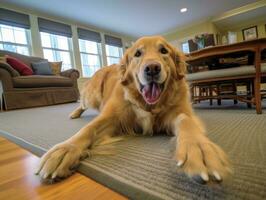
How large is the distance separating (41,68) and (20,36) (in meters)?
1.43

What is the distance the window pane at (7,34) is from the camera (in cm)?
474

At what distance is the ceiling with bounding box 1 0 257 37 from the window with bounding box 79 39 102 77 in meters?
0.71

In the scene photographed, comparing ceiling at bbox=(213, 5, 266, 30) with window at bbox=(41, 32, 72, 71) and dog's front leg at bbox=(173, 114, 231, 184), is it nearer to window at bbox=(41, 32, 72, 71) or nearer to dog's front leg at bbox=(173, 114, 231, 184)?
window at bbox=(41, 32, 72, 71)

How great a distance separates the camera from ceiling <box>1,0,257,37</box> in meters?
4.93

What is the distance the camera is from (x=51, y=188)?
0.53 m

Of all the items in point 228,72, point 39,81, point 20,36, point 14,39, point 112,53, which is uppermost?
point 20,36

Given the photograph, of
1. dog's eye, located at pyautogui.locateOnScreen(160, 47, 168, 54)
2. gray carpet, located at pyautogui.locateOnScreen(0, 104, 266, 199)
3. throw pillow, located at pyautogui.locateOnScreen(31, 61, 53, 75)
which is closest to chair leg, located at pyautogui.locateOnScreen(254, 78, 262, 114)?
gray carpet, located at pyautogui.locateOnScreen(0, 104, 266, 199)

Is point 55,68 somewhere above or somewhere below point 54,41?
below

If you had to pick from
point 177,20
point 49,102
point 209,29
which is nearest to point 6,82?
point 49,102

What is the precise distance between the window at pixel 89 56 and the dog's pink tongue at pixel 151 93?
6.06m

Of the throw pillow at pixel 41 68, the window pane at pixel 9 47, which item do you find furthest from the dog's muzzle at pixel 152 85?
the window pane at pixel 9 47

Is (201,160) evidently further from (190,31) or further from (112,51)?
(190,31)

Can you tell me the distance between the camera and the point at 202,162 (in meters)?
0.44

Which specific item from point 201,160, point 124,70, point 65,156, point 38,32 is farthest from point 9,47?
point 201,160
